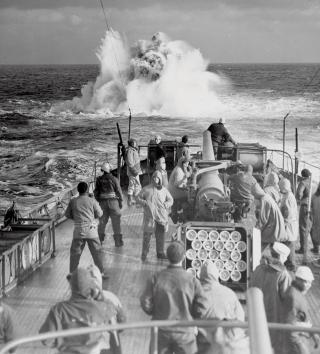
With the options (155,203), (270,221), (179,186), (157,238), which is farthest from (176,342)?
(179,186)

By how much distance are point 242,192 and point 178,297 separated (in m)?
4.23

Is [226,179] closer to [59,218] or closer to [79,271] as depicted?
[59,218]

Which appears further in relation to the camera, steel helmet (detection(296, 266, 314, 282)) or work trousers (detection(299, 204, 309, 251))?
work trousers (detection(299, 204, 309, 251))

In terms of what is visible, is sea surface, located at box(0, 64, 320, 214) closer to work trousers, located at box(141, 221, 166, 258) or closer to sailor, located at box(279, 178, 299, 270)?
sailor, located at box(279, 178, 299, 270)

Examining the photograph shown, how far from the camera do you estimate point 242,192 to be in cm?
817

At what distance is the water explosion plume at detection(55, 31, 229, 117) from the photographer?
60.4 m

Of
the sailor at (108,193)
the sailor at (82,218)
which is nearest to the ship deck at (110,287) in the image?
the sailor at (82,218)

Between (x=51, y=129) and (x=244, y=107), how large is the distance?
21046 mm

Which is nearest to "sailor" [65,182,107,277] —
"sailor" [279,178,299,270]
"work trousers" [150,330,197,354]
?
"sailor" [279,178,299,270]

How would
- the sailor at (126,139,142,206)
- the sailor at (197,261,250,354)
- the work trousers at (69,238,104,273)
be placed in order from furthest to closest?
the sailor at (126,139,142,206) < the work trousers at (69,238,104,273) < the sailor at (197,261,250,354)

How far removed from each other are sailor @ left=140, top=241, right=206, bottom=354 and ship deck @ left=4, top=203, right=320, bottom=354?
1505 mm

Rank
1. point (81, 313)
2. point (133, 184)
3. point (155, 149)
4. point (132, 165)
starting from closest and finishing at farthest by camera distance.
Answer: point (81, 313) < point (132, 165) < point (133, 184) < point (155, 149)

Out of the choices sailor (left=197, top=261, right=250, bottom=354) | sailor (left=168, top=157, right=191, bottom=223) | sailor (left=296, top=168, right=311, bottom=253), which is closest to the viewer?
sailor (left=197, top=261, right=250, bottom=354)

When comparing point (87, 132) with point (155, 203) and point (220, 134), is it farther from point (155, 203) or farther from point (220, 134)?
point (155, 203)
